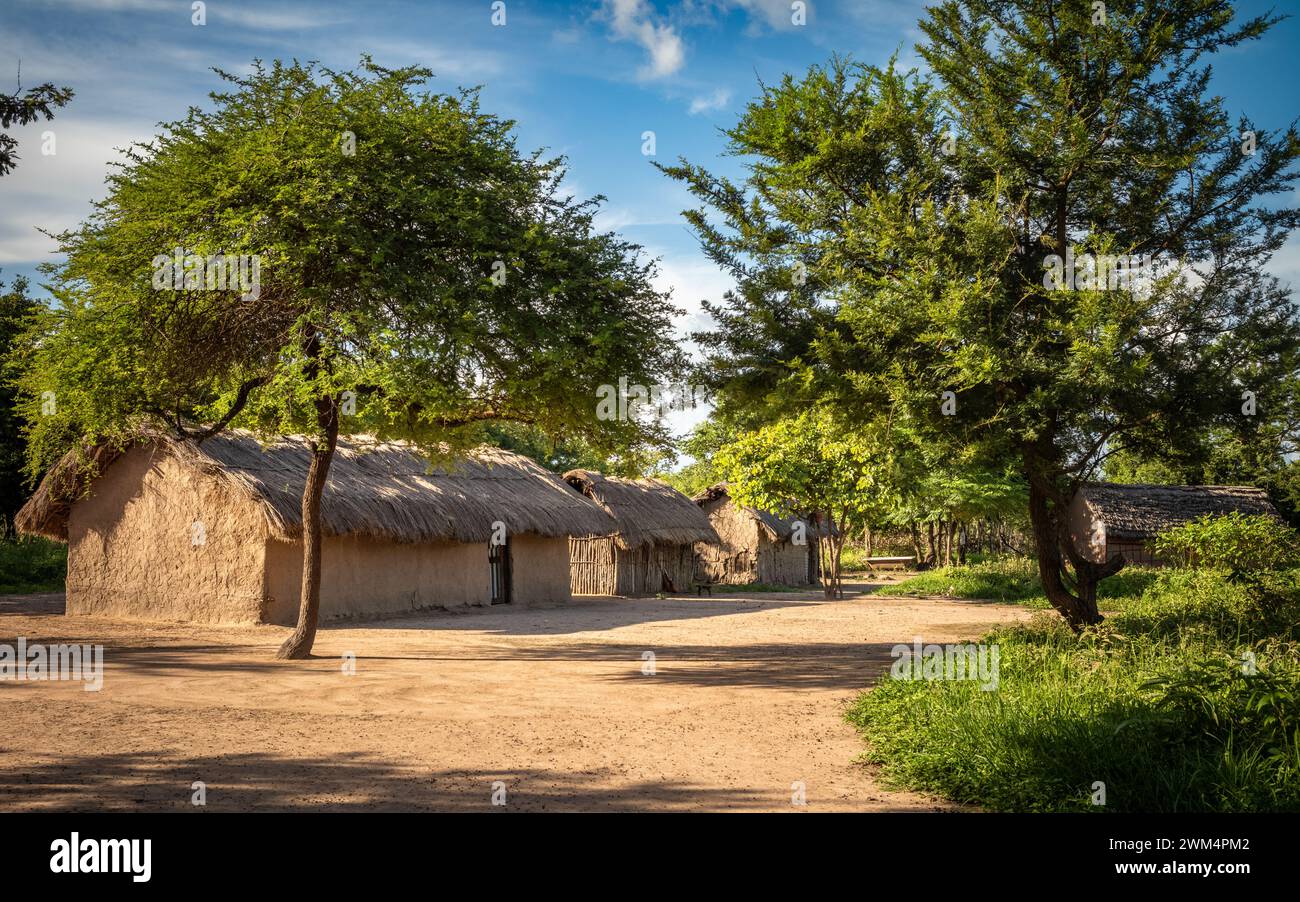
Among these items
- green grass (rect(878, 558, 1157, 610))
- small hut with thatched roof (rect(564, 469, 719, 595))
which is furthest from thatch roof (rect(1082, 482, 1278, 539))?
small hut with thatched roof (rect(564, 469, 719, 595))

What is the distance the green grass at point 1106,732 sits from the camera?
20.1 feet

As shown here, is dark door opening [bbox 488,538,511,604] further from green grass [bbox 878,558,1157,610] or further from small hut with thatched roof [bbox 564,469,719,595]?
green grass [bbox 878,558,1157,610]

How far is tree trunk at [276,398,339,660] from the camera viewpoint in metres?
14.2

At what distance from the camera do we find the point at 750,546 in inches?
1563

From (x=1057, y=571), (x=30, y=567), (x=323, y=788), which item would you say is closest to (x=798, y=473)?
(x=1057, y=571)

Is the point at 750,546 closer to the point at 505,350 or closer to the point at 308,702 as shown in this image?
the point at 505,350

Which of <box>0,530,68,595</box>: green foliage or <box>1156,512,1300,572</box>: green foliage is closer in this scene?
<box>1156,512,1300,572</box>: green foliage

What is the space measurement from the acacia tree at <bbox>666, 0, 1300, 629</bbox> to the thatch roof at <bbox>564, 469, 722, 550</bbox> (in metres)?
18.9

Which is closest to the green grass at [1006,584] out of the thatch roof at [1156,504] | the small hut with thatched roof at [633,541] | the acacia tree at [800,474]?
the acacia tree at [800,474]

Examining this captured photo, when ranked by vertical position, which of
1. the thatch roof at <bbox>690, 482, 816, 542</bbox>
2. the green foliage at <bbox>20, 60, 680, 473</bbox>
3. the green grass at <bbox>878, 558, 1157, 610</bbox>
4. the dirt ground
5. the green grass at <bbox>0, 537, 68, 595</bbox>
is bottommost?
the green grass at <bbox>878, 558, 1157, 610</bbox>

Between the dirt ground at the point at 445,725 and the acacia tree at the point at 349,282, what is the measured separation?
308 cm

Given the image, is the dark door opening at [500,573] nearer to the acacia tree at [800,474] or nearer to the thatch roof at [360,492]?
the thatch roof at [360,492]

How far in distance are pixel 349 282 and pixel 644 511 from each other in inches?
857
